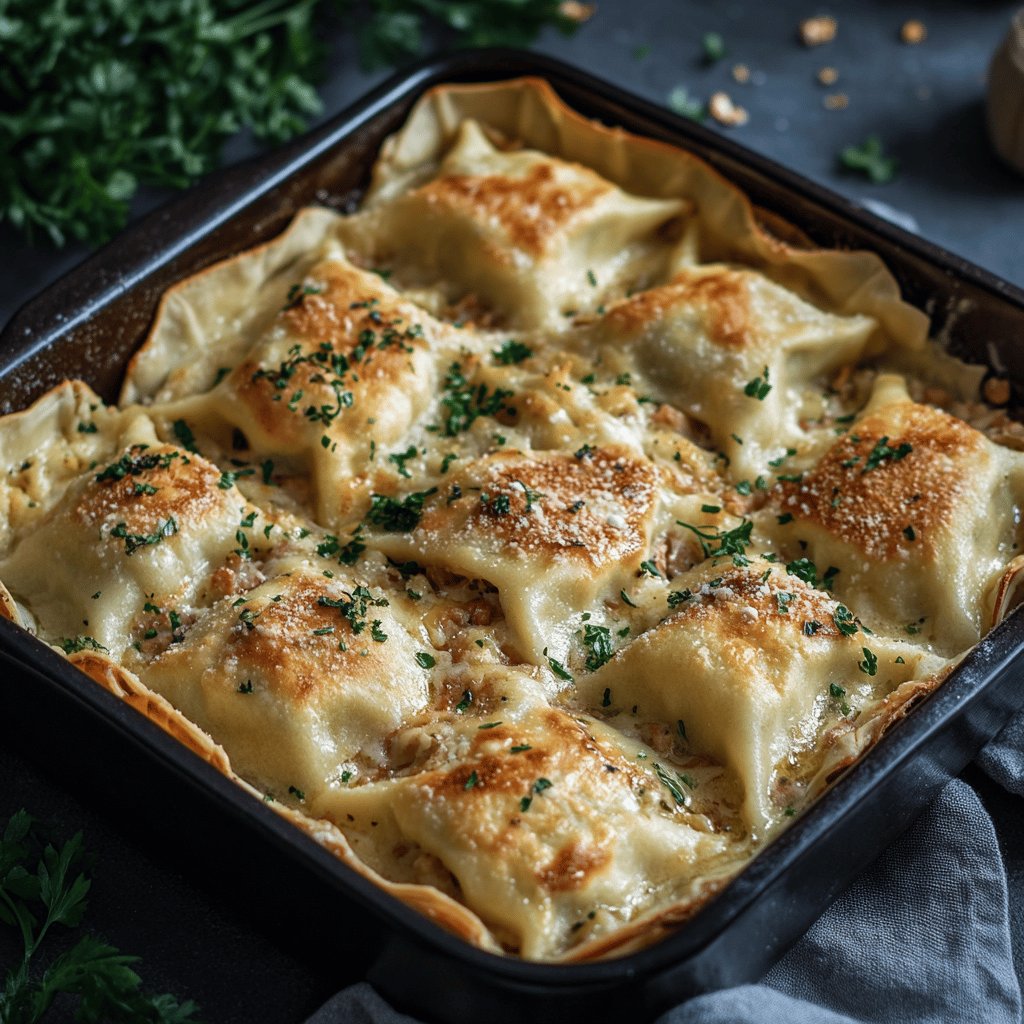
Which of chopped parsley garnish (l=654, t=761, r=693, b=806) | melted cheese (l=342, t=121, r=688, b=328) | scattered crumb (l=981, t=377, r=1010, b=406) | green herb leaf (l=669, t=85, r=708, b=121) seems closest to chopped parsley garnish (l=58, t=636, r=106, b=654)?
chopped parsley garnish (l=654, t=761, r=693, b=806)

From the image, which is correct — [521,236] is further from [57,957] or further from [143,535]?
[57,957]

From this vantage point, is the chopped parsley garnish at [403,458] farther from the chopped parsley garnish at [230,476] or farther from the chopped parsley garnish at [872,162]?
the chopped parsley garnish at [872,162]

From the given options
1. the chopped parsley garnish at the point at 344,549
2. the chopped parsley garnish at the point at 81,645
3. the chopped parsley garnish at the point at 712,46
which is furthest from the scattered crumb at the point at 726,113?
the chopped parsley garnish at the point at 81,645

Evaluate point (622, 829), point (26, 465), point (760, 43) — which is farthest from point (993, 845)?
point (760, 43)

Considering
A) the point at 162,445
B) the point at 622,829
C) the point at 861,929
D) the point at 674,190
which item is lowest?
the point at 861,929

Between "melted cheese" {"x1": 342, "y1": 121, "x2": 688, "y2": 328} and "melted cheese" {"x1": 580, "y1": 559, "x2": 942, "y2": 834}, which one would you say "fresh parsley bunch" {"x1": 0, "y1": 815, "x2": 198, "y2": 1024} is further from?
"melted cheese" {"x1": 342, "y1": 121, "x2": 688, "y2": 328}

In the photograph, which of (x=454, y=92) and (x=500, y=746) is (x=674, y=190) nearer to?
(x=454, y=92)
